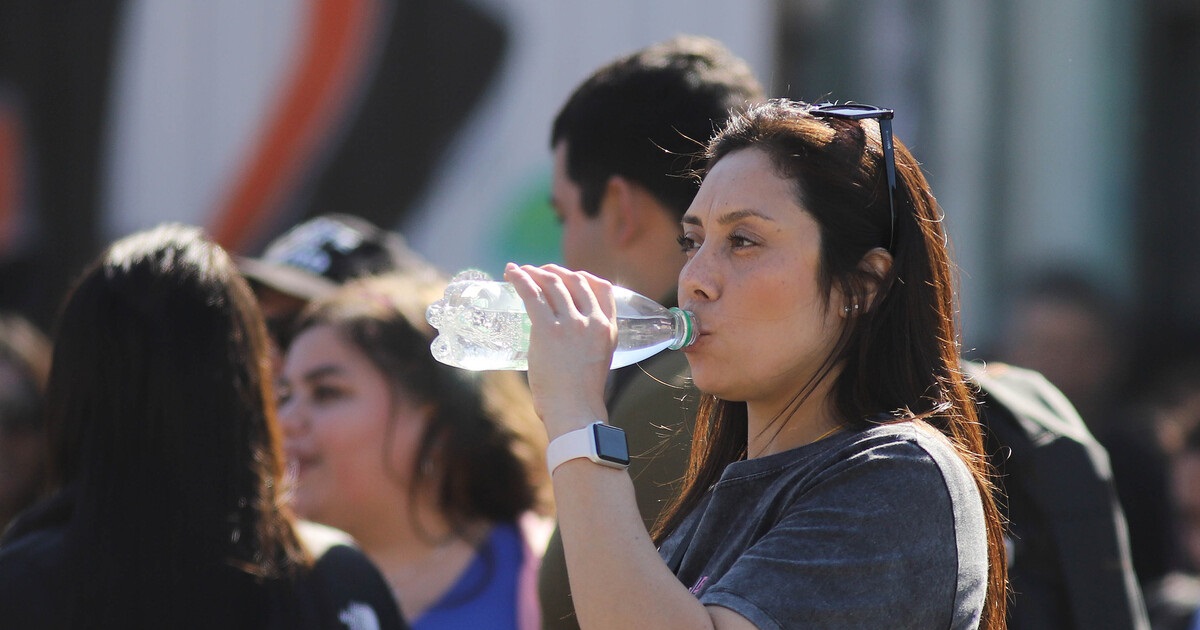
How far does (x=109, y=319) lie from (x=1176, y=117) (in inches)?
264

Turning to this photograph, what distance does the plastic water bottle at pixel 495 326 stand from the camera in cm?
209

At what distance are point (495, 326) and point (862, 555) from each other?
2.64 feet

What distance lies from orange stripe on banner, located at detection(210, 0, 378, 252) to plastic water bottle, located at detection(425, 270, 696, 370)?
475 centimetres

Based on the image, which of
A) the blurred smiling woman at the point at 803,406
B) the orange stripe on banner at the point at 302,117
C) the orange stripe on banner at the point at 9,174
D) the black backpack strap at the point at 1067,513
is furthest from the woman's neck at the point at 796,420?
the orange stripe on banner at the point at 9,174

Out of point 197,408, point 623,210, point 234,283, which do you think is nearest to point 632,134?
point 623,210

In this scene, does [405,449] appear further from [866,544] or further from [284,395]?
[866,544]

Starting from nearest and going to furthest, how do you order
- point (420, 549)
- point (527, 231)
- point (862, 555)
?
point (862, 555) → point (420, 549) → point (527, 231)

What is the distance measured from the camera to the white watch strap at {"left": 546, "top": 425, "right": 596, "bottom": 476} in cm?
165

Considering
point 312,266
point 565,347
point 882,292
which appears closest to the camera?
point 565,347

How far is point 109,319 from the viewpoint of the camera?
90.7 inches

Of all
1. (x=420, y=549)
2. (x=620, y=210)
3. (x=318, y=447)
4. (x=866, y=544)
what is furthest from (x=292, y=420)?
(x=866, y=544)

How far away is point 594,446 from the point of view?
1.65 meters

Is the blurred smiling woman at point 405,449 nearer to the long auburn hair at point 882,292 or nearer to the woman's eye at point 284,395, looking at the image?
the woman's eye at point 284,395

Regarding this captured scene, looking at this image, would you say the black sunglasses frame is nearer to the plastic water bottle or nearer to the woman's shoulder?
the plastic water bottle
